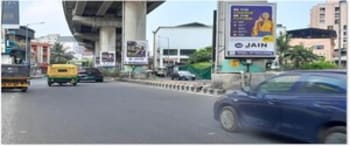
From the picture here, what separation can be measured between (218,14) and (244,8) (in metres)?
2.01

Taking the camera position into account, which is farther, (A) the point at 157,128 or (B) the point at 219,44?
(B) the point at 219,44

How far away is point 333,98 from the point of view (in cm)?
753

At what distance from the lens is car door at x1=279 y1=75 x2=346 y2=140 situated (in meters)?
7.59

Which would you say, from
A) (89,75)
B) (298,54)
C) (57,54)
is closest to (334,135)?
(89,75)

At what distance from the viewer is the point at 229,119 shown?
9.84 meters

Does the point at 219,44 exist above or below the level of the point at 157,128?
above

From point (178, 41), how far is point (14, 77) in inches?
3962

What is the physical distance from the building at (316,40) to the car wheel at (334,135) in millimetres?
80487

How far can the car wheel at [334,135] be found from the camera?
7266 mm

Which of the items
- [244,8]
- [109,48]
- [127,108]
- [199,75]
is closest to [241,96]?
[127,108]

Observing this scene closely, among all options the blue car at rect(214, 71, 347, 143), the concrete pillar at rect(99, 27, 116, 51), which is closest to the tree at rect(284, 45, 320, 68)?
the concrete pillar at rect(99, 27, 116, 51)

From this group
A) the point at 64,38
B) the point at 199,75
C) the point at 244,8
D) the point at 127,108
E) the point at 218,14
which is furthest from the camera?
the point at 64,38

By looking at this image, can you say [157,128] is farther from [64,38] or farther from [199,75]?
[64,38]

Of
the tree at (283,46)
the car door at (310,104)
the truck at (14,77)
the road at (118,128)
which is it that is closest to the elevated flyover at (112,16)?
the tree at (283,46)
